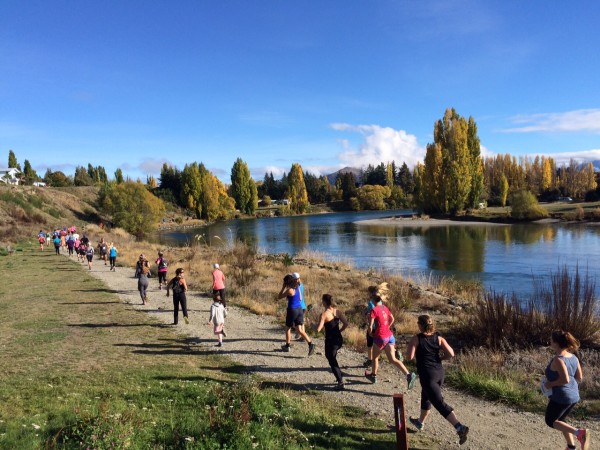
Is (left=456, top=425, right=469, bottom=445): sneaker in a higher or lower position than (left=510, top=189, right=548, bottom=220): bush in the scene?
lower

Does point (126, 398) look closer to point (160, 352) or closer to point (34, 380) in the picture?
point (34, 380)

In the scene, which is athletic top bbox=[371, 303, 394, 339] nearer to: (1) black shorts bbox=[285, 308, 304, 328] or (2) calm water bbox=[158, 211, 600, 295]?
(1) black shorts bbox=[285, 308, 304, 328]

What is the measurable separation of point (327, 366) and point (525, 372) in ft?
11.8

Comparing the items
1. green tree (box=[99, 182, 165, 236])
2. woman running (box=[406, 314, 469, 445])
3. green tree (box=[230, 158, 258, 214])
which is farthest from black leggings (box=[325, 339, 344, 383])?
green tree (box=[230, 158, 258, 214])

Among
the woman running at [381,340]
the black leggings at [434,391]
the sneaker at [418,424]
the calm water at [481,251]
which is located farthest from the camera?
the calm water at [481,251]

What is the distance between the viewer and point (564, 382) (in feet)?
15.0

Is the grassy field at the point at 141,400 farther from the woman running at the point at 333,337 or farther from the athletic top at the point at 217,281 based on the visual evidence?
the athletic top at the point at 217,281

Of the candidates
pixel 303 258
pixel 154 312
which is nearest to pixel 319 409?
pixel 154 312

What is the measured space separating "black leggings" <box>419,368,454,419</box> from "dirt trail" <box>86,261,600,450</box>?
0.40 metres

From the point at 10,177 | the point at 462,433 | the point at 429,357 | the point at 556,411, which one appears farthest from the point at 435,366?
the point at 10,177

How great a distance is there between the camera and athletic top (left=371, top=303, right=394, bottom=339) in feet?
23.2

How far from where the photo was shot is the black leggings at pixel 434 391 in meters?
5.11

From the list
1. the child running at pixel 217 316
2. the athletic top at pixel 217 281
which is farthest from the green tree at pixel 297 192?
the child running at pixel 217 316

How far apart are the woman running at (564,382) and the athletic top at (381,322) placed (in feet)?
8.84
